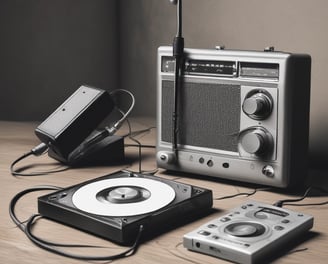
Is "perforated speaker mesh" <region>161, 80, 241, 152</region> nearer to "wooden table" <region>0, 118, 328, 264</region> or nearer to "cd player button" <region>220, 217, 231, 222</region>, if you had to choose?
"wooden table" <region>0, 118, 328, 264</region>

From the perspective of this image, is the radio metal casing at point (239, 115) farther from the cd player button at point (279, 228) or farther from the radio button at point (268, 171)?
the cd player button at point (279, 228)

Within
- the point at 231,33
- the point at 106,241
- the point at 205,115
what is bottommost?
the point at 106,241

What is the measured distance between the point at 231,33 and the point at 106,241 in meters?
0.65

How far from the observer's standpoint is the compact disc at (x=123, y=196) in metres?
0.81

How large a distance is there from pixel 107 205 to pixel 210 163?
9.7 inches

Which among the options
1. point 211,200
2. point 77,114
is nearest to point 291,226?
point 211,200

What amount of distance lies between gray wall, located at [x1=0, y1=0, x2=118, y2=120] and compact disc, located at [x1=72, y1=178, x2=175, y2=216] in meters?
0.66

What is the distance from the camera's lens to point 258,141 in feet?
3.08

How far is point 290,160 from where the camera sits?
943 mm

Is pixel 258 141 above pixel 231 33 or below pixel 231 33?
below

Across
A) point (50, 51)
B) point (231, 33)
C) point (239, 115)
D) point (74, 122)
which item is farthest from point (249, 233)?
point (50, 51)

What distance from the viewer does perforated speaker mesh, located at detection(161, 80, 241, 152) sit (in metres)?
0.99

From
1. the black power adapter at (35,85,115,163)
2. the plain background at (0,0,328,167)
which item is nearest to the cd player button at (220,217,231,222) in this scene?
the black power adapter at (35,85,115,163)

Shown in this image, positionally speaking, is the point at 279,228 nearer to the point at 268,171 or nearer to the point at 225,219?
the point at 225,219
